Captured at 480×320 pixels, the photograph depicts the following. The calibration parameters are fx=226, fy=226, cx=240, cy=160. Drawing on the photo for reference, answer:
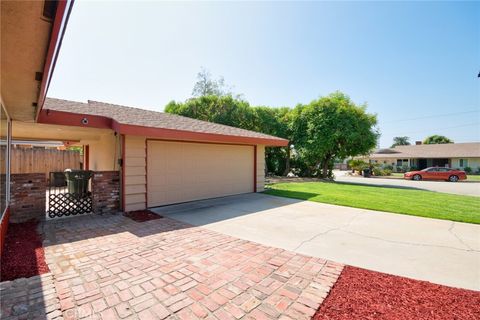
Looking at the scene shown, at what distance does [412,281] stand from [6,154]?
27.7ft

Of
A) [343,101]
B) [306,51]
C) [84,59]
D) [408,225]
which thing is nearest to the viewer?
[408,225]

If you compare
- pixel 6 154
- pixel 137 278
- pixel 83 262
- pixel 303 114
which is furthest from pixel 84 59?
pixel 303 114

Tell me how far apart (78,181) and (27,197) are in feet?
6.84

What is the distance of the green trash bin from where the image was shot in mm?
7676

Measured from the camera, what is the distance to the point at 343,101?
19938 mm

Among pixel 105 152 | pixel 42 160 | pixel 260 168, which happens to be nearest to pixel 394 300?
pixel 260 168

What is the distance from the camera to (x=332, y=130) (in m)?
19.0

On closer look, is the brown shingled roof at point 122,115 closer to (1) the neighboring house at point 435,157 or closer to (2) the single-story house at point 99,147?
(2) the single-story house at point 99,147

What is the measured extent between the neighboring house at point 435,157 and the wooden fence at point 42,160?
108ft

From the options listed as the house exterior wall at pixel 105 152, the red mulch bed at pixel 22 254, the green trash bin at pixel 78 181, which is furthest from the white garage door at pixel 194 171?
the red mulch bed at pixel 22 254

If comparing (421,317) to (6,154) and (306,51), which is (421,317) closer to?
(6,154)

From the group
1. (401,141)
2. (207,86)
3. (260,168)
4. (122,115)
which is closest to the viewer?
(122,115)

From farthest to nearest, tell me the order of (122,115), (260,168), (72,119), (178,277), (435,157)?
1. (435,157)
2. (260,168)
3. (122,115)
4. (72,119)
5. (178,277)

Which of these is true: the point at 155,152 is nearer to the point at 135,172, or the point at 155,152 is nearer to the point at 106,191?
the point at 135,172
